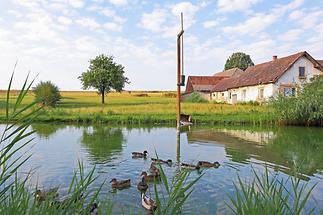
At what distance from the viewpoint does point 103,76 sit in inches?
2299

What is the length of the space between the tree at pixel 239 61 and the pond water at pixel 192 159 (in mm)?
77205

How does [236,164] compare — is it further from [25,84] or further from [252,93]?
→ [252,93]

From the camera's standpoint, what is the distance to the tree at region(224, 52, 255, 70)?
312 ft

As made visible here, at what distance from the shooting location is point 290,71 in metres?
37.3

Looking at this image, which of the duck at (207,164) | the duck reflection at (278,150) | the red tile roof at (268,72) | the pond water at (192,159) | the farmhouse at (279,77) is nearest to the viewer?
the pond water at (192,159)

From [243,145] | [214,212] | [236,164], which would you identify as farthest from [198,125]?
[214,212]

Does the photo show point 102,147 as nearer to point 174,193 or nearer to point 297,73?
point 174,193

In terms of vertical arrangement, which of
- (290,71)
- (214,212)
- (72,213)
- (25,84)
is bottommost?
(214,212)

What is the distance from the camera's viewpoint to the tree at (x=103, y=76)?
192 ft

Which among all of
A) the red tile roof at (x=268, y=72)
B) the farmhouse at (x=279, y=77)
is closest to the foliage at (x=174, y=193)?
the farmhouse at (x=279, y=77)

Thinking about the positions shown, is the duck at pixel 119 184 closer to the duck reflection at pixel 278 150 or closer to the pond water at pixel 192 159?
the pond water at pixel 192 159

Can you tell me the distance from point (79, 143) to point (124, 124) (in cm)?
1138

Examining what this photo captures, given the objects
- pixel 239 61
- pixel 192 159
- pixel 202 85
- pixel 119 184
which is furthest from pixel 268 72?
pixel 239 61

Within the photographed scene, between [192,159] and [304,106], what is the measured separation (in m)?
16.2
